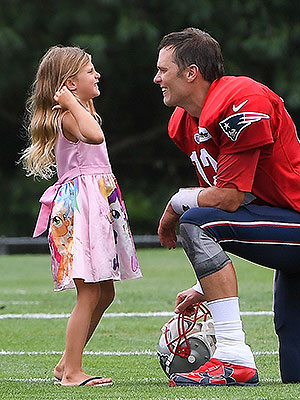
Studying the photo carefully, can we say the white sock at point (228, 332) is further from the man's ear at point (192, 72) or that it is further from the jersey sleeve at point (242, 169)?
the man's ear at point (192, 72)

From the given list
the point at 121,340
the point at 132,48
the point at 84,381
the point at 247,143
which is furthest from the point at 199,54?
the point at 132,48

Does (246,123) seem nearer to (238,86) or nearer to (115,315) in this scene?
(238,86)

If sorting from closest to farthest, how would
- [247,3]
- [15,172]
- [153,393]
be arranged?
[153,393], [247,3], [15,172]

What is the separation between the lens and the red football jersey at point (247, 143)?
13.2 ft

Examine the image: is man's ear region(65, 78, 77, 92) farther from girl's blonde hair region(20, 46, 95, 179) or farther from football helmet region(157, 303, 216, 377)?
football helmet region(157, 303, 216, 377)

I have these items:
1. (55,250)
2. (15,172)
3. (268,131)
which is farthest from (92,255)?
(15,172)

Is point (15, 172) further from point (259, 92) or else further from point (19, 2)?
point (259, 92)

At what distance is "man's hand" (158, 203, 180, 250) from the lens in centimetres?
442

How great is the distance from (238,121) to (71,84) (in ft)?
3.42

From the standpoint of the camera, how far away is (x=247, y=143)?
4.03 meters

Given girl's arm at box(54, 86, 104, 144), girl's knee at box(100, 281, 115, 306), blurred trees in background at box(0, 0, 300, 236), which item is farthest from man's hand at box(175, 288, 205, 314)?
blurred trees in background at box(0, 0, 300, 236)

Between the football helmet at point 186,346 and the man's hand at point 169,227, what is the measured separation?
0.30 meters

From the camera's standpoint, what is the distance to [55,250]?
4551 millimetres

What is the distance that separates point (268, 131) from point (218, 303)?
27.0 inches
